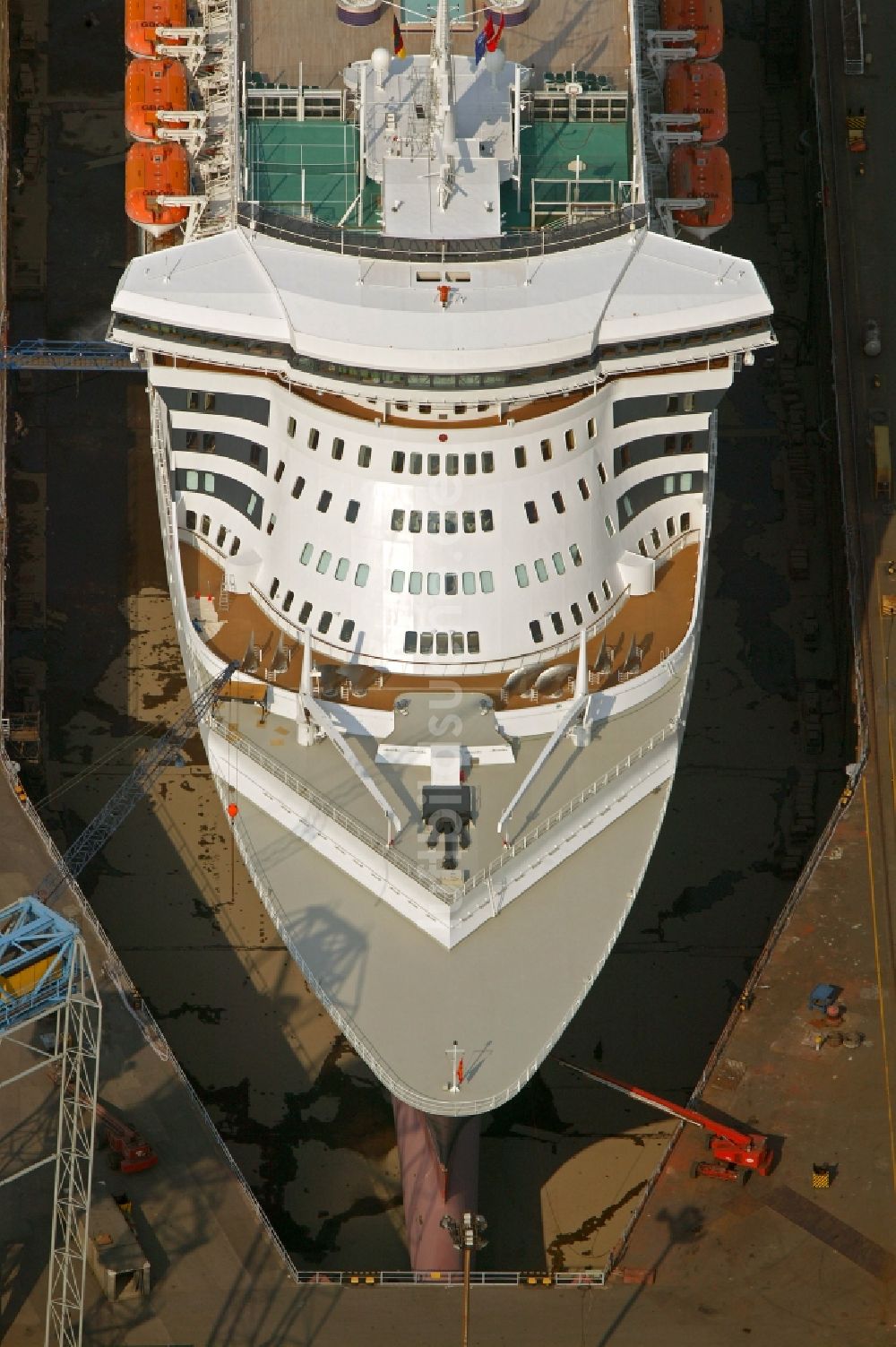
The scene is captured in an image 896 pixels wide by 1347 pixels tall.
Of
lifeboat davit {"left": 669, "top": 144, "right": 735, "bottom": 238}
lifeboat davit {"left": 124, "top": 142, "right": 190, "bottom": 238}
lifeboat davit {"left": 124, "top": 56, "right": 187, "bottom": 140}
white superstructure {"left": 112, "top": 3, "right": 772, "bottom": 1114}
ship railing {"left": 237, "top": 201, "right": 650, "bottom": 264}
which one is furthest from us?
lifeboat davit {"left": 124, "top": 56, "right": 187, "bottom": 140}

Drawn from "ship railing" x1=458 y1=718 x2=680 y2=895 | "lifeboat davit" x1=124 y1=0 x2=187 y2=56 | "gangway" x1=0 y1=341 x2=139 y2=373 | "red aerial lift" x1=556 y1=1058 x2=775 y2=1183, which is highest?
"lifeboat davit" x1=124 y1=0 x2=187 y2=56

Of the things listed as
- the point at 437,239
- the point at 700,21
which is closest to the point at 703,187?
the point at 700,21

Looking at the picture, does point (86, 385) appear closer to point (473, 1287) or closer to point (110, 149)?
point (110, 149)

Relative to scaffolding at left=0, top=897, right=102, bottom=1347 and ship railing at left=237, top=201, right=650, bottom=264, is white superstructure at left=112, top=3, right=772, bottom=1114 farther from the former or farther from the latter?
scaffolding at left=0, top=897, right=102, bottom=1347

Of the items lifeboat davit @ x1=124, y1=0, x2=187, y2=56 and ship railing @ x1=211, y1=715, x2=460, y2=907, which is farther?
lifeboat davit @ x1=124, y1=0, x2=187, y2=56

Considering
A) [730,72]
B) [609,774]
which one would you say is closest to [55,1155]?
[609,774]


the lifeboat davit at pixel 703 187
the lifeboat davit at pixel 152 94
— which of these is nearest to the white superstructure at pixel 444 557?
the lifeboat davit at pixel 703 187

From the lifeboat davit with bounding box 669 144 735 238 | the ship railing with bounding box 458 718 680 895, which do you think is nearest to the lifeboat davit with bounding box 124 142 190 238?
the lifeboat davit with bounding box 669 144 735 238
